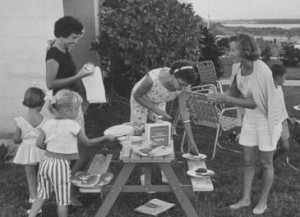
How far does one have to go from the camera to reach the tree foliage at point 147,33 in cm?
763

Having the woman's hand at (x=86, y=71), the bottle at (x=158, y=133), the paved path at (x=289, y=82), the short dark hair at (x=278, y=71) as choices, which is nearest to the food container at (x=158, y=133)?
the bottle at (x=158, y=133)

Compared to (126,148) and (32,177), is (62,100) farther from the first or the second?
(32,177)

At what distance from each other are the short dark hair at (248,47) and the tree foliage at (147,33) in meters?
3.54

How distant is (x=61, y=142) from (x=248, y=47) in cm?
170

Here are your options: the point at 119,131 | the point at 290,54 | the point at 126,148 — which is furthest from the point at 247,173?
the point at 290,54

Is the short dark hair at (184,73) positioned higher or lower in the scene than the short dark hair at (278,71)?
higher

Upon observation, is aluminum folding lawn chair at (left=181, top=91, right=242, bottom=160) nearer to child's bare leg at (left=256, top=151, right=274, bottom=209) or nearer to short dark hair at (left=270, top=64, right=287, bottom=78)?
short dark hair at (left=270, top=64, right=287, bottom=78)

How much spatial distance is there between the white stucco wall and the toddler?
2036 mm

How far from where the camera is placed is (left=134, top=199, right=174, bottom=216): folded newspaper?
4254 millimetres

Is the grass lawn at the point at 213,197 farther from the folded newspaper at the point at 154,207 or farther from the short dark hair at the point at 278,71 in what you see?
the short dark hair at the point at 278,71

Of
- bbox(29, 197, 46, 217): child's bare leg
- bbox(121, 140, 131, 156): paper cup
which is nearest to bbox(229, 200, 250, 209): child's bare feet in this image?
bbox(121, 140, 131, 156): paper cup

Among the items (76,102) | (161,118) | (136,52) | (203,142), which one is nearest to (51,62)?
(76,102)

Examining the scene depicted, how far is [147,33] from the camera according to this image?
7637 millimetres

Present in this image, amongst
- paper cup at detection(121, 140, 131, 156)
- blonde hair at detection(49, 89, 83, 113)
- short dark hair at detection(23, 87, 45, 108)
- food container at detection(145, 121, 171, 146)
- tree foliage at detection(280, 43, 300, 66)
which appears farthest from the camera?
tree foliage at detection(280, 43, 300, 66)
